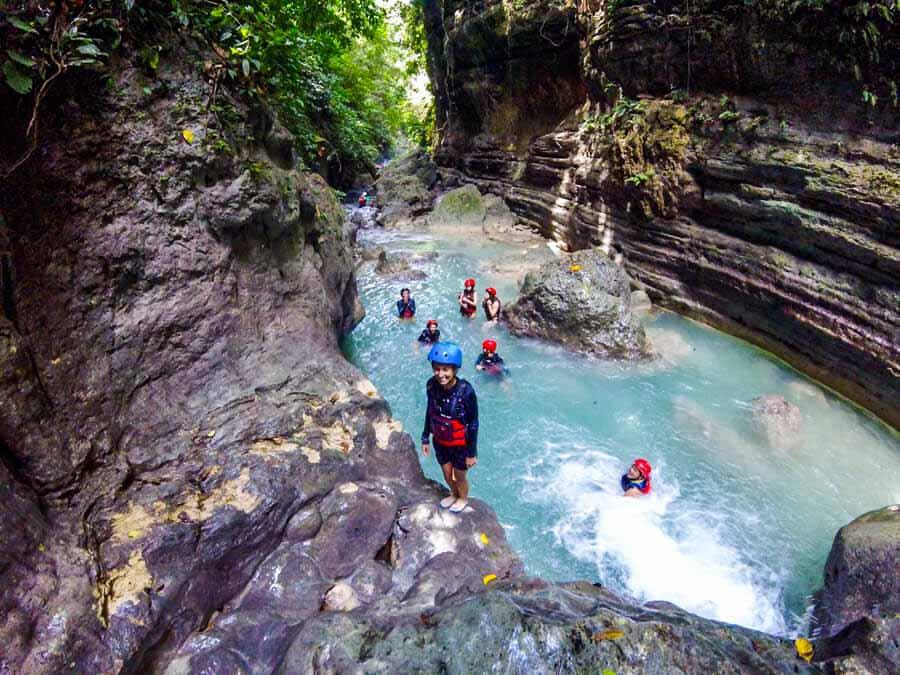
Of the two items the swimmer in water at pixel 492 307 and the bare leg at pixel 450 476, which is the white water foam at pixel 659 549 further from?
the swimmer in water at pixel 492 307

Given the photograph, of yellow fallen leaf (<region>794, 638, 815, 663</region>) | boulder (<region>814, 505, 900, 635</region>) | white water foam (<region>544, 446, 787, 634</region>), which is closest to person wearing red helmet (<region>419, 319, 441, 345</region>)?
white water foam (<region>544, 446, 787, 634</region>)

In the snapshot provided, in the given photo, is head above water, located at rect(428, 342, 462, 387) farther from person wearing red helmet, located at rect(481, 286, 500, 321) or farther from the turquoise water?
person wearing red helmet, located at rect(481, 286, 500, 321)

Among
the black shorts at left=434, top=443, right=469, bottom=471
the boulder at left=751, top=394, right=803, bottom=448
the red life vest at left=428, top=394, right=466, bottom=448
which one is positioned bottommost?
the boulder at left=751, top=394, right=803, bottom=448

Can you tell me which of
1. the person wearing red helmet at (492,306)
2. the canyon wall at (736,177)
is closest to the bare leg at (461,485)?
the person wearing red helmet at (492,306)

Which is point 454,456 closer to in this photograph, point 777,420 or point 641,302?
point 777,420

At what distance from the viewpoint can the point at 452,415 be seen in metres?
3.68

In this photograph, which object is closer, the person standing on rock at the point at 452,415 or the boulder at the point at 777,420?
the person standing on rock at the point at 452,415

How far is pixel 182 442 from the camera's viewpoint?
3.43 m

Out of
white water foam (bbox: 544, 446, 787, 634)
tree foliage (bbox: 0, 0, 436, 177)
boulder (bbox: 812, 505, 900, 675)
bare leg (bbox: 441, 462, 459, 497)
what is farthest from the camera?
white water foam (bbox: 544, 446, 787, 634)

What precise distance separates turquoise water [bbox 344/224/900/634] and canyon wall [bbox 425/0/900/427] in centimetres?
94

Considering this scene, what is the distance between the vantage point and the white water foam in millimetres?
4285

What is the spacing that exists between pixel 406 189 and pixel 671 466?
17129 mm

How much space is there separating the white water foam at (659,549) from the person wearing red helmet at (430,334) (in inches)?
138

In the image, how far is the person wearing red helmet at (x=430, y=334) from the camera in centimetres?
827
